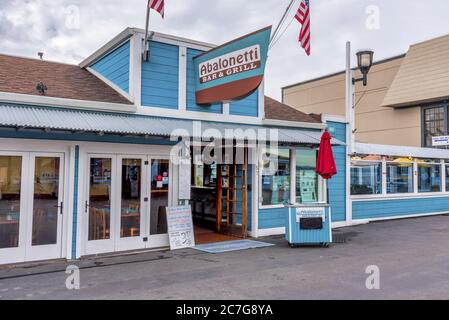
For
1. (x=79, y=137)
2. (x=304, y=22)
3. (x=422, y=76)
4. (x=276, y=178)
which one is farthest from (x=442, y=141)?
(x=79, y=137)

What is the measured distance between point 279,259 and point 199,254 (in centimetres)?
160

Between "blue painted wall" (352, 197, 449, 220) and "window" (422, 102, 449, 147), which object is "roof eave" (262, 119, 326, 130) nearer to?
"blue painted wall" (352, 197, 449, 220)

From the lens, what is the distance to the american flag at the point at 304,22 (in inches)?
365

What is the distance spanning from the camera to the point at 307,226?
8.98 meters

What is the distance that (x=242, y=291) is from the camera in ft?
18.7

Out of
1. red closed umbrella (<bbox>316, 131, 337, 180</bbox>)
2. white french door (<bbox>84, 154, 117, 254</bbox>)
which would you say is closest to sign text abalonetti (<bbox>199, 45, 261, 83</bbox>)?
red closed umbrella (<bbox>316, 131, 337, 180</bbox>)

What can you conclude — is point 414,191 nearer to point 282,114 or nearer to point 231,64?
point 282,114

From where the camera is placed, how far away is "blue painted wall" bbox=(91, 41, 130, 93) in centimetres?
905

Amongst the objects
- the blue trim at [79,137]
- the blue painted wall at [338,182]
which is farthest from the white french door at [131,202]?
the blue painted wall at [338,182]

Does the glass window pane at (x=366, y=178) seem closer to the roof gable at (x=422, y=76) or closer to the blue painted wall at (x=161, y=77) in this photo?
the roof gable at (x=422, y=76)

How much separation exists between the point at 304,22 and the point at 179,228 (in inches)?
210

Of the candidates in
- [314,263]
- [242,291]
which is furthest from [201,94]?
[242,291]
